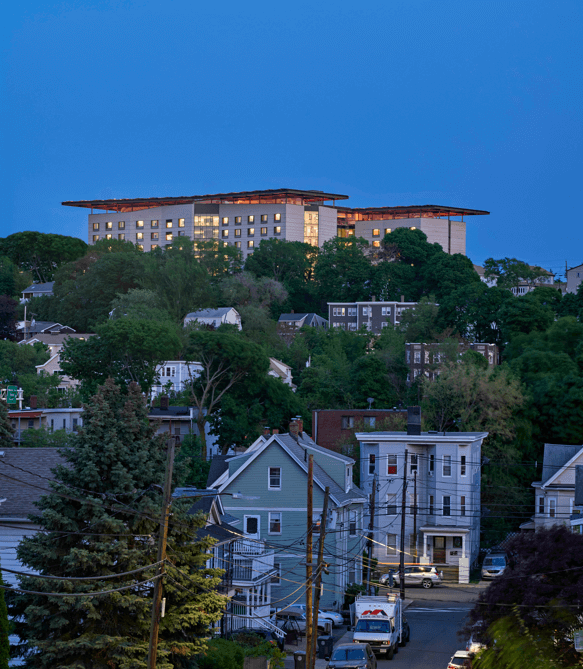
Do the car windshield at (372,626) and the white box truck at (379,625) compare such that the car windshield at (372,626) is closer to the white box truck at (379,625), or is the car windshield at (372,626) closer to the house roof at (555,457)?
the white box truck at (379,625)

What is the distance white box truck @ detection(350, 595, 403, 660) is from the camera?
129 feet

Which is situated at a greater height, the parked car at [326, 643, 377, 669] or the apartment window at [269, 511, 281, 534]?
the apartment window at [269, 511, 281, 534]

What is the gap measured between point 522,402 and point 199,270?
2662 inches

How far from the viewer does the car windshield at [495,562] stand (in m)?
62.1

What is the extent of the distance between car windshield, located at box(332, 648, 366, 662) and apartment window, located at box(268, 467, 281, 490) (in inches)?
754

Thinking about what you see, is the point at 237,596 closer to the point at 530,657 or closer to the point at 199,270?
the point at 530,657

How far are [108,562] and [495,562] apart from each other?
41.0 m

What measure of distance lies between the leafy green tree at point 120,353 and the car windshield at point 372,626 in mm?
50813

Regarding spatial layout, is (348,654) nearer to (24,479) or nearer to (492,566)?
(24,479)

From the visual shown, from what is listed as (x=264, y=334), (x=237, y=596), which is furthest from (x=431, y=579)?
(x=264, y=334)

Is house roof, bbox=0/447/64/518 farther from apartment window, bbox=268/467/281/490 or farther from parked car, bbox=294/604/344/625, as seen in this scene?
apartment window, bbox=268/467/281/490

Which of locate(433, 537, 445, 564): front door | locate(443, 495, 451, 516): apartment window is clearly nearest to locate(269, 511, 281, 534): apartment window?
locate(433, 537, 445, 564): front door

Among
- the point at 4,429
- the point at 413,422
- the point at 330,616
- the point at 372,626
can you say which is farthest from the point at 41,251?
the point at 372,626

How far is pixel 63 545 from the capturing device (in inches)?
1057
